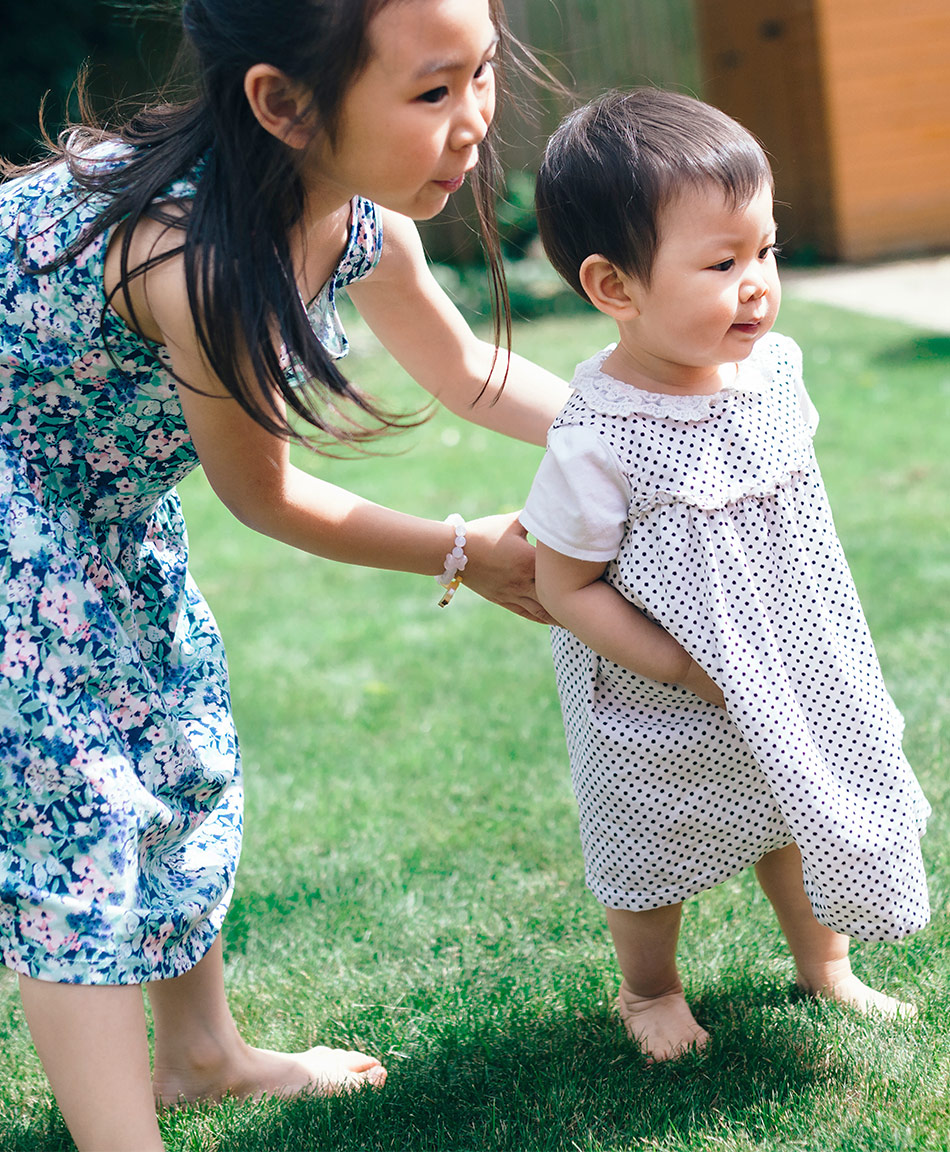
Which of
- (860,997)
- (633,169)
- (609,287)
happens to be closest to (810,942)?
(860,997)

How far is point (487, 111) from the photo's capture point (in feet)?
5.11

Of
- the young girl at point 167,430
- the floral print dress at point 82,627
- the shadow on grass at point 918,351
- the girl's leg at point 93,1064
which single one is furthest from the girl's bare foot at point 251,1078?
the shadow on grass at point 918,351

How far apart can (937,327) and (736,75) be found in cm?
510

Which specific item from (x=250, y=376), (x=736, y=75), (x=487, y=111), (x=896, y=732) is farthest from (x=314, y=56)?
(x=736, y=75)

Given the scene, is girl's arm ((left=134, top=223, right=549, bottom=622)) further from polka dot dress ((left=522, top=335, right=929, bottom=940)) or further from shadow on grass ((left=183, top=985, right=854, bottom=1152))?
shadow on grass ((left=183, top=985, right=854, bottom=1152))

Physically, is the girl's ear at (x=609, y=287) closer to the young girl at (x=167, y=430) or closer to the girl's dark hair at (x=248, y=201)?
the young girl at (x=167, y=430)

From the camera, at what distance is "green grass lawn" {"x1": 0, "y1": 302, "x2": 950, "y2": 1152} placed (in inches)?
72.3

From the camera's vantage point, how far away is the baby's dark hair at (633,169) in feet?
5.36

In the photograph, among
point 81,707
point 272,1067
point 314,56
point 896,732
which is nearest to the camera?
point 314,56

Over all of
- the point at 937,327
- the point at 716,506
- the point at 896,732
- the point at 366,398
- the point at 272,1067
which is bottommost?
the point at 937,327

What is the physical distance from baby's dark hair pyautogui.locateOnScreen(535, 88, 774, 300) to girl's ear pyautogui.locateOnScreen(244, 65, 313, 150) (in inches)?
15.7

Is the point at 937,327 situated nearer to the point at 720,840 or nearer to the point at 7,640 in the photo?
the point at 720,840

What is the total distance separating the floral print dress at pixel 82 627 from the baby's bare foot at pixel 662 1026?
652 millimetres

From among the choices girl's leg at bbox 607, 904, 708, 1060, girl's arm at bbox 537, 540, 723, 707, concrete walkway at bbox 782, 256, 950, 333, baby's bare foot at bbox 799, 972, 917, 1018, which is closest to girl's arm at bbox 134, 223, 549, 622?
girl's arm at bbox 537, 540, 723, 707
